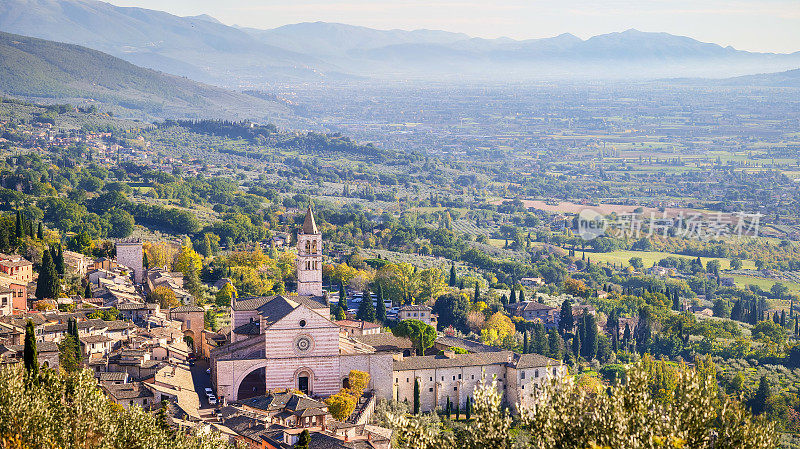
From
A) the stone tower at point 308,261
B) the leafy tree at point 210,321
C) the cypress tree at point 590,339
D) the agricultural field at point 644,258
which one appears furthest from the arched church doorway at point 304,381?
the agricultural field at point 644,258

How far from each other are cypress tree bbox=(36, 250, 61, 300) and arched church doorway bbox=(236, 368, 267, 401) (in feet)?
49.6

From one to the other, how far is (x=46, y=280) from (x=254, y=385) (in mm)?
15751

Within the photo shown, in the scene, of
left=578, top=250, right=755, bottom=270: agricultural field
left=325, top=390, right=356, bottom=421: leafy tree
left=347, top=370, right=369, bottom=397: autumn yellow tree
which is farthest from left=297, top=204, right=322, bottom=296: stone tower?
left=578, top=250, right=755, bottom=270: agricultural field

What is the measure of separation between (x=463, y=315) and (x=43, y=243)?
85.8ft

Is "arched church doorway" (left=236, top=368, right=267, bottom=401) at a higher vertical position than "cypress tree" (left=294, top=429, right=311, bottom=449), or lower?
lower

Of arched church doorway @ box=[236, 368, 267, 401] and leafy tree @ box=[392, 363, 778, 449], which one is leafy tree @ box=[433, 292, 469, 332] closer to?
arched church doorway @ box=[236, 368, 267, 401]

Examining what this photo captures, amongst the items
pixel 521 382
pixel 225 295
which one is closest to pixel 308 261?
pixel 521 382

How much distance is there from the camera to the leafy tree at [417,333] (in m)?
56.3

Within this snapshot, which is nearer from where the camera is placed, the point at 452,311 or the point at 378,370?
the point at 378,370

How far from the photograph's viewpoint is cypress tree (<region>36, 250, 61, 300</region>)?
189 feet

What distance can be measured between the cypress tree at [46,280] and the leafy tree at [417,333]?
18094 millimetres

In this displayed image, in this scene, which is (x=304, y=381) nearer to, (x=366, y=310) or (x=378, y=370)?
(x=378, y=370)

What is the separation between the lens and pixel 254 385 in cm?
4844

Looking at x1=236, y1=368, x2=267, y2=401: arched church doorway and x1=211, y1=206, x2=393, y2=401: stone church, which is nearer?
x1=211, y1=206, x2=393, y2=401: stone church
